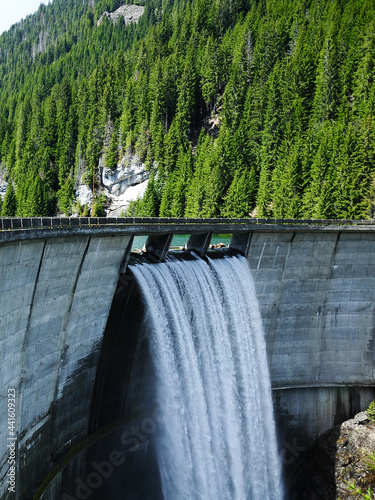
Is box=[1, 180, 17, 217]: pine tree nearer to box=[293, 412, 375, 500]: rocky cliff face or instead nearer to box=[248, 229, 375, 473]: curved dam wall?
box=[248, 229, 375, 473]: curved dam wall

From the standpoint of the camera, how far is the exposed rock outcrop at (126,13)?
187 m

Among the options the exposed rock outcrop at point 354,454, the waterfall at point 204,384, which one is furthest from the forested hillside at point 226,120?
the waterfall at point 204,384

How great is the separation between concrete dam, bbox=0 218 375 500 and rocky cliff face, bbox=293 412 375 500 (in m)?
0.92

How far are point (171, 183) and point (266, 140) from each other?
1762 centimetres

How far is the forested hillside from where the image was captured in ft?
167

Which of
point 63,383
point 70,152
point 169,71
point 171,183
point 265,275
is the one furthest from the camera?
point 70,152

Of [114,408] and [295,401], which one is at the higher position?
[295,401]

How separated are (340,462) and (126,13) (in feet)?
653

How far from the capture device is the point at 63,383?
19.5 metres

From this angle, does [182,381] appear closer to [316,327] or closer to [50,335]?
[50,335]

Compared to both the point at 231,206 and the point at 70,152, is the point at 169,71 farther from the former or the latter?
the point at 231,206

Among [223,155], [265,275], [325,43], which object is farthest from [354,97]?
[265,275]

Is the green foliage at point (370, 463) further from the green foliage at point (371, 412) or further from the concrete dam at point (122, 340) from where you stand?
the concrete dam at point (122, 340)

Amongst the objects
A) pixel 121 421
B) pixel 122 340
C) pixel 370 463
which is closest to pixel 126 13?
pixel 122 340
